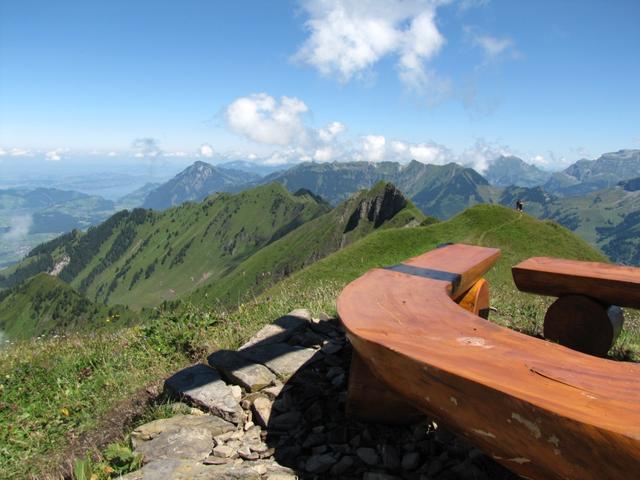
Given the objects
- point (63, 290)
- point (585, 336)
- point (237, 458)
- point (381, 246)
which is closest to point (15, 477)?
point (237, 458)

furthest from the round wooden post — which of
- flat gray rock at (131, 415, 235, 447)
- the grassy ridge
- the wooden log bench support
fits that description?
flat gray rock at (131, 415, 235, 447)

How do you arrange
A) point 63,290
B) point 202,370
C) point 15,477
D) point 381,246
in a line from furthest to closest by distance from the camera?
point 63,290, point 381,246, point 202,370, point 15,477

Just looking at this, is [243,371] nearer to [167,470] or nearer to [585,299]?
[167,470]

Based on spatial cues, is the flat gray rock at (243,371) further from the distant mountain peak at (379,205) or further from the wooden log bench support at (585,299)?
the distant mountain peak at (379,205)

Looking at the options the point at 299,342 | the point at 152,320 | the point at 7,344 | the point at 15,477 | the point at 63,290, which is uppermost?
the point at 299,342

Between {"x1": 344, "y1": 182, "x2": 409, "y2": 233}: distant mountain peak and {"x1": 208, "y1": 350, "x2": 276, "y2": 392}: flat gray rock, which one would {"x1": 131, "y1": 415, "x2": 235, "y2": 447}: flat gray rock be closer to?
{"x1": 208, "y1": 350, "x2": 276, "y2": 392}: flat gray rock

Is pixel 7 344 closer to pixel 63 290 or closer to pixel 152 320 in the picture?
pixel 152 320

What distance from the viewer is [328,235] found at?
170500mm

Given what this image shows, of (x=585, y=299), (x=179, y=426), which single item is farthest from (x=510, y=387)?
(x=585, y=299)

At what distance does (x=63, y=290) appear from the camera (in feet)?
610

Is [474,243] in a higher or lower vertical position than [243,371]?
lower

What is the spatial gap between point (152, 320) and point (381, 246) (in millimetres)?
27468

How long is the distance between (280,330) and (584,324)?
4182 mm

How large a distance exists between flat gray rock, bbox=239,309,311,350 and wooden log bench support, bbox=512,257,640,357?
3255 millimetres
